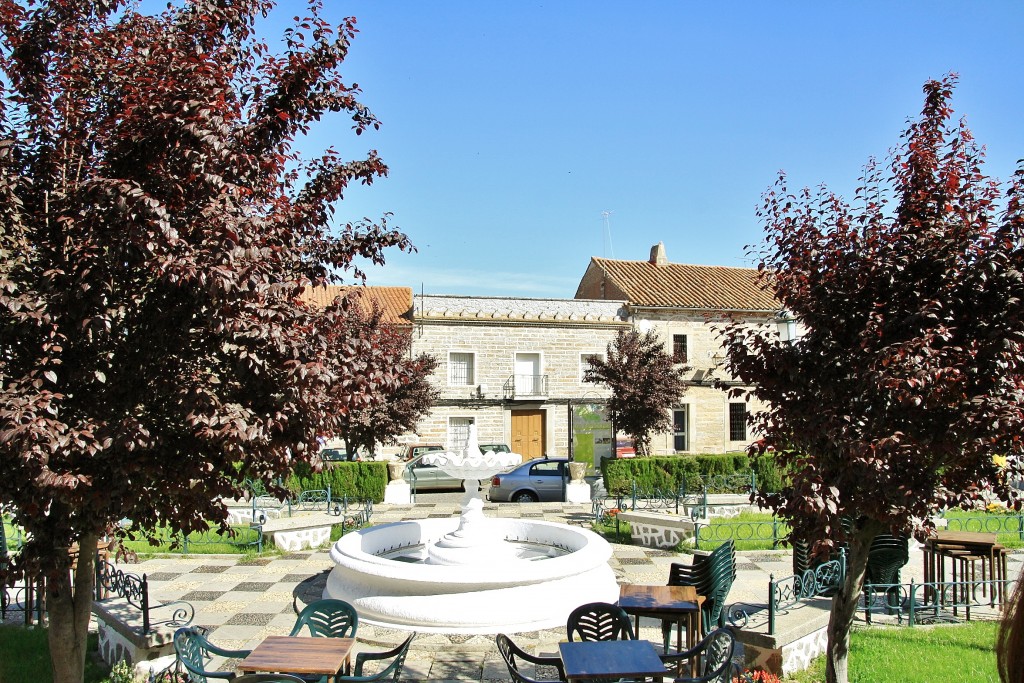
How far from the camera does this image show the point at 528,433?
29875 mm

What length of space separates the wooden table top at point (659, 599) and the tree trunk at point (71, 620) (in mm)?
3859

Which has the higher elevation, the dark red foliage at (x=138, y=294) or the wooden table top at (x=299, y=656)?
the dark red foliage at (x=138, y=294)

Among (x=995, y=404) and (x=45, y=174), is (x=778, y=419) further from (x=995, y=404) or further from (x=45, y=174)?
(x=45, y=174)

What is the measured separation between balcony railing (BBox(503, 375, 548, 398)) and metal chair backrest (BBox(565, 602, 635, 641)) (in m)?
23.6

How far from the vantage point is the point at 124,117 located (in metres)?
4.16

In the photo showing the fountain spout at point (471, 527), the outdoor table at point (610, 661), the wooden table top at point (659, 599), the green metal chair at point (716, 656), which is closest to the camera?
the outdoor table at point (610, 661)

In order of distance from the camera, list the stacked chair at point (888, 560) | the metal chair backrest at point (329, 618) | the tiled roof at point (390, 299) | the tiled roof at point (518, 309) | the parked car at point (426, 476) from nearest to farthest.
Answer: the metal chair backrest at point (329, 618) → the stacked chair at point (888, 560) → the parked car at point (426, 476) → the tiled roof at point (390, 299) → the tiled roof at point (518, 309)

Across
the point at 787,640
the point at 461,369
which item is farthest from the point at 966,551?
the point at 461,369

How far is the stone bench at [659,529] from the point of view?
12078 mm

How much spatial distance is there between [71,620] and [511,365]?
82.7 feet

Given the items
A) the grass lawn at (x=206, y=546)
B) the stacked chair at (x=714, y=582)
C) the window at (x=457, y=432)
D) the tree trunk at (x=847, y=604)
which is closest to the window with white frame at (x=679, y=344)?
the window at (x=457, y=432)

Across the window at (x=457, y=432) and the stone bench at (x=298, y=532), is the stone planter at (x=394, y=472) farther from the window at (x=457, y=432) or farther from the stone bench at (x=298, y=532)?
the window at (x=457, y=432)

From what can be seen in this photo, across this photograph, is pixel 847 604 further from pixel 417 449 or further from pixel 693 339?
pixel 693 339

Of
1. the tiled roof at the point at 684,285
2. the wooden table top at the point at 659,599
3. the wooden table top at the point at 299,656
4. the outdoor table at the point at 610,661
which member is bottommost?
the wooden table top at the point at 659,599
